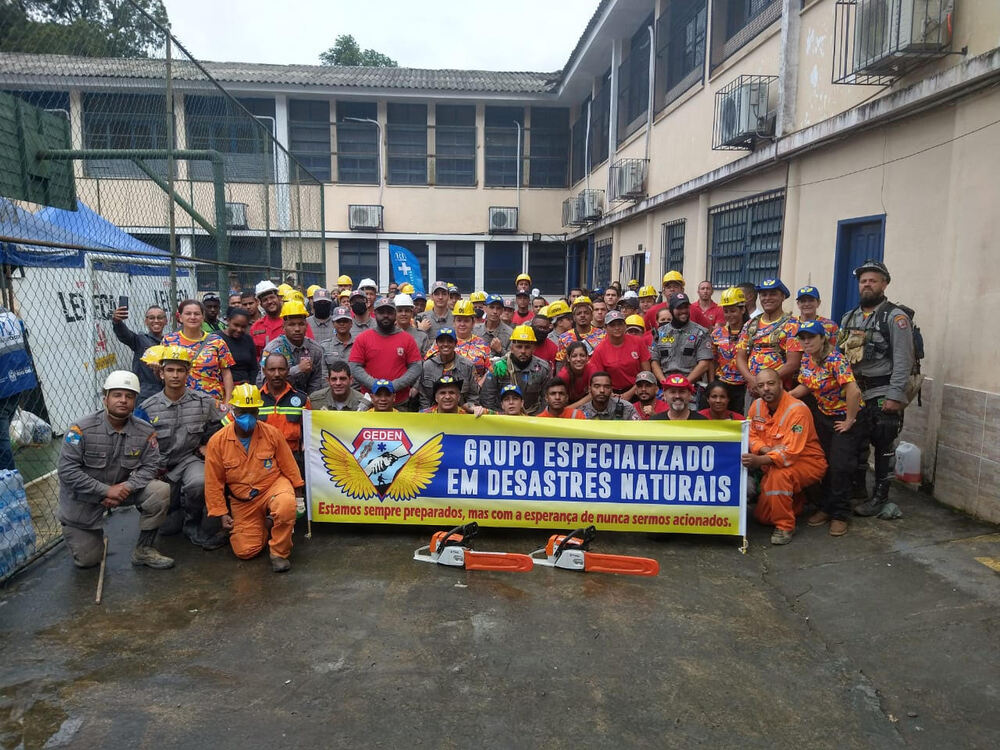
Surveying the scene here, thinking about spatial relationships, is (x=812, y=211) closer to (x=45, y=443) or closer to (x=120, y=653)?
(x=120, y=653)

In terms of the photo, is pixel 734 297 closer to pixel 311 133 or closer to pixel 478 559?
pixel 478 559

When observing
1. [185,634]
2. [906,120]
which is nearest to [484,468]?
[185,634]

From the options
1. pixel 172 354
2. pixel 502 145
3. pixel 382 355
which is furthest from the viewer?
pixel 502 145

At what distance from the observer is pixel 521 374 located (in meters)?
6.56

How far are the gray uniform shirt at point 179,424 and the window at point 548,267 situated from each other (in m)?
18.2

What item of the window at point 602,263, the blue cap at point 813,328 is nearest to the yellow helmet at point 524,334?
the blue cap at point 813,328

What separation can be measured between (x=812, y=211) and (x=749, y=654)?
597cm

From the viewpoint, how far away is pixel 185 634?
409cm

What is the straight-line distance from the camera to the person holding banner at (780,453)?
Result: 554cm

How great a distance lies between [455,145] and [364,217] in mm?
3738

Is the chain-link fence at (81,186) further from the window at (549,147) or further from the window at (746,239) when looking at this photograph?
the window at (549,147)

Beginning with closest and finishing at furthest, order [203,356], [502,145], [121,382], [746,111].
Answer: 1. [121,382]
2. [203,356]
3. [746,111]
4. [502,145]

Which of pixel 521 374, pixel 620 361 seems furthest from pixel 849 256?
pixel 521 374

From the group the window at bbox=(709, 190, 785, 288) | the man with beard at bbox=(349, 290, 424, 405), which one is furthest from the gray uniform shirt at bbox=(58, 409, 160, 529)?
the window at bbox=(709, 190, 785, 288)
